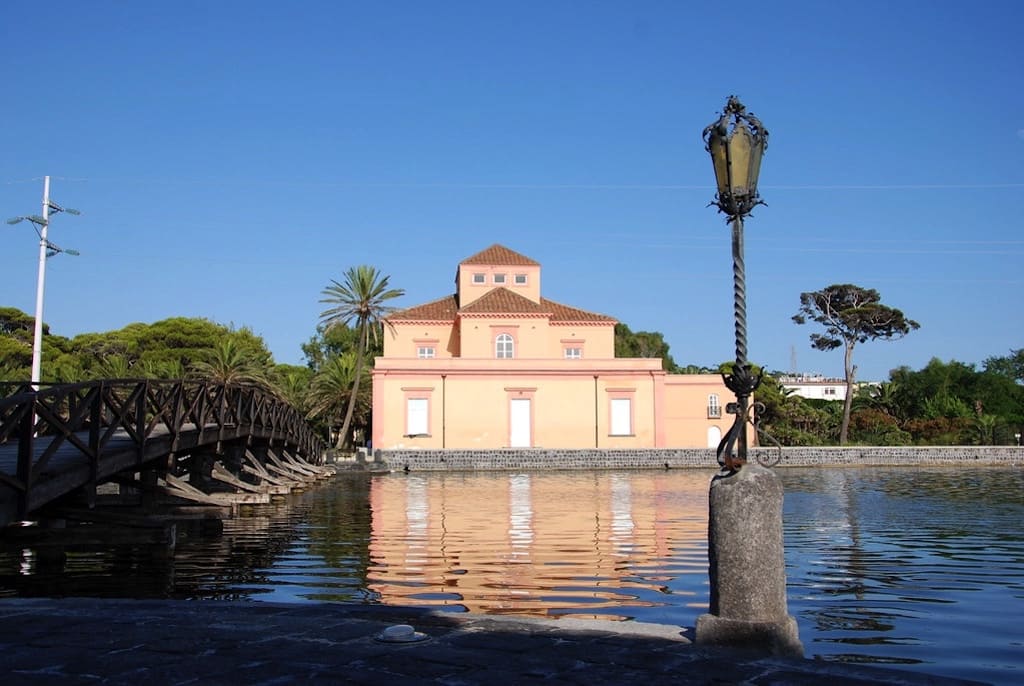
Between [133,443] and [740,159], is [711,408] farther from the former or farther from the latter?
[740,159]

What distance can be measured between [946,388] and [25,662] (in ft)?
194

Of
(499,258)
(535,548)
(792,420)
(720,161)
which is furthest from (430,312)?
(720,161)

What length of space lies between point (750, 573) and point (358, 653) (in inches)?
81.0

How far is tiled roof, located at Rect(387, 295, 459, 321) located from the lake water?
2694 centimetres

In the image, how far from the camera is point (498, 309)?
4384 centimetres

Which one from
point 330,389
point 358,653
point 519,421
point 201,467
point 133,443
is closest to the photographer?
point 358,653

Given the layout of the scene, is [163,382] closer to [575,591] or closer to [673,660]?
[575,591]

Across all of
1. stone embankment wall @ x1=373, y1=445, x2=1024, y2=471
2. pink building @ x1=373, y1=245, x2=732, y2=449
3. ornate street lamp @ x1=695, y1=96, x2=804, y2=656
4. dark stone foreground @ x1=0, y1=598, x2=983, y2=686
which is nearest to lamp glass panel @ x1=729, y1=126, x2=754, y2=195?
ornate street lamp @ x1=695, y1=96, x2=804, y2=656

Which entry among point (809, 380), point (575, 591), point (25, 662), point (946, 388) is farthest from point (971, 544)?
point (809, 380)

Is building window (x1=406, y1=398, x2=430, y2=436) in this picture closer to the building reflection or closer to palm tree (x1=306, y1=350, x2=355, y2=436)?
palm tree (x1=306, y1=350, x2=355, y2=436)

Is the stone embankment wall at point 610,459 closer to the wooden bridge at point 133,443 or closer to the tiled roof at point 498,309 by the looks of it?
the tiled roof at point 498,309

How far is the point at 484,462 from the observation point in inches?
1453

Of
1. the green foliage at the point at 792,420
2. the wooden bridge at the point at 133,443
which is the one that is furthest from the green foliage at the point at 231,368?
the green foliage at the point at 792,420

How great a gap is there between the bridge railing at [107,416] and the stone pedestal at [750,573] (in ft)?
20.2
